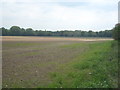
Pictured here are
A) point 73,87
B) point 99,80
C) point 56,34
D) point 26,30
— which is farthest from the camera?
point 56,34

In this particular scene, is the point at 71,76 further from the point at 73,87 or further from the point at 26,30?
the point at 26,30

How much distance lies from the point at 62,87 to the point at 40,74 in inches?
113

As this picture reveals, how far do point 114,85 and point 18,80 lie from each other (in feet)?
12.5

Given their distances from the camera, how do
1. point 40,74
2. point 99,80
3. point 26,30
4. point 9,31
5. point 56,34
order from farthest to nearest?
point 56,34 < point 26,30 < point 9,31 < point 40,74 < point 99,80

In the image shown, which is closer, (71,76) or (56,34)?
(71,76)

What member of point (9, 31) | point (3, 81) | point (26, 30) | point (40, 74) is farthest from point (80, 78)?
point (26, 30)

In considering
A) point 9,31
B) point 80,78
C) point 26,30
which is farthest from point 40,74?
point 26,30

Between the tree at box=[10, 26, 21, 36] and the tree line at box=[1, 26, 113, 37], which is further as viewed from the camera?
the tree line at box=[1, 26, 113, 37]

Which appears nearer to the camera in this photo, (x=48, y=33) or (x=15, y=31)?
(x=15, y=31)

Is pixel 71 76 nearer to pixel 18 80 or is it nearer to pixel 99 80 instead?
pixel 99 80

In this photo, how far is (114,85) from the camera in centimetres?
779

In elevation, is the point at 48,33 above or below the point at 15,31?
below

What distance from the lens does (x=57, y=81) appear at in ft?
27.8

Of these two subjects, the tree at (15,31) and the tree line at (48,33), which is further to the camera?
the tree line at (48,33)
